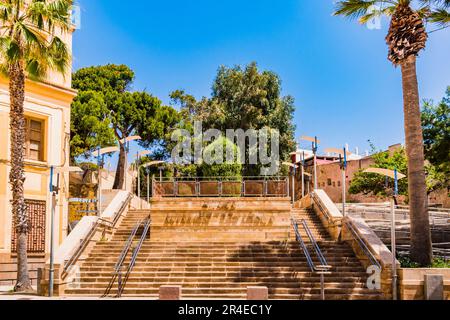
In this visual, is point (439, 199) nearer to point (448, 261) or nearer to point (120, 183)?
point (120, 183)

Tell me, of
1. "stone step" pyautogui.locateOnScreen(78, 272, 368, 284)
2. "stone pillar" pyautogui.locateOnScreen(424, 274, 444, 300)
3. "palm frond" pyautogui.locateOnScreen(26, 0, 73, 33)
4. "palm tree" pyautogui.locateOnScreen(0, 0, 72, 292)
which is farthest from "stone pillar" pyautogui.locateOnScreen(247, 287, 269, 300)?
"palm frond" pyautogui.locateOnScreen(26, 0, 73, 33)

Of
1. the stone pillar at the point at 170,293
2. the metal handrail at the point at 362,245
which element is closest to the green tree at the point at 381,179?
the metal handrail at the point at 362,245

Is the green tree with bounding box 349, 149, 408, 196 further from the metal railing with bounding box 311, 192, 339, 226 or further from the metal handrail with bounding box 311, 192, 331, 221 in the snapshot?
the metal railing with bounding box 311, 192, 339, 226

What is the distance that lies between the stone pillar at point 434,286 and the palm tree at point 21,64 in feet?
41.3

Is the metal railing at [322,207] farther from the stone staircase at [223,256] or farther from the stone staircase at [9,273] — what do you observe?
the stone staircase at [9,273]

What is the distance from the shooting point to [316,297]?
54.5 feet

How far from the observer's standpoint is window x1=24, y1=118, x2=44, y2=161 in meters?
24.8

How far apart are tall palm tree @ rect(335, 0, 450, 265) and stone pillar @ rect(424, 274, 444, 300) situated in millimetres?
2078

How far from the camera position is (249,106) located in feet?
130

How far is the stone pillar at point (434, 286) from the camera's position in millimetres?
15453

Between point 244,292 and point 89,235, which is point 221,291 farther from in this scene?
point 89,235

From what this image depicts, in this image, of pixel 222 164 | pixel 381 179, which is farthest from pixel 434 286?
pixel 381 179
